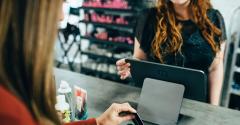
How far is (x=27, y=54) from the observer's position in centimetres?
74

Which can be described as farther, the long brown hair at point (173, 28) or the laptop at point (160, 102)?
the long brown hair at point (173, 28)

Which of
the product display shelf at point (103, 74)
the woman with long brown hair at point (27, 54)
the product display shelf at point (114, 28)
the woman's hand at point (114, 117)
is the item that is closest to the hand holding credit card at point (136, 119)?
the woman's hand at point (114, 117)

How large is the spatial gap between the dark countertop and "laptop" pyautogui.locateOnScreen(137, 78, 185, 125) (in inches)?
Answer: 4.2

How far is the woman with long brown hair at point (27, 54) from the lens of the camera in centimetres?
72

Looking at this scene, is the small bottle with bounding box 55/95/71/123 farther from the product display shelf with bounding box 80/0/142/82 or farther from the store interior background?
the product display shelf with bounding box 80/0/142/82

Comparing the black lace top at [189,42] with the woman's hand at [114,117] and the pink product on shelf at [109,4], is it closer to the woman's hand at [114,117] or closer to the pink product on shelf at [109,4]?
the woman's hand at [114,117]

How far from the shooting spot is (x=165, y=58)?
8.46 ft

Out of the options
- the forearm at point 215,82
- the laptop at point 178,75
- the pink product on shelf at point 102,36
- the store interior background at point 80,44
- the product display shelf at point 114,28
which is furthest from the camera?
Result: the pink product on shelf at point 102,36

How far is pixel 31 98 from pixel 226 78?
3.44m

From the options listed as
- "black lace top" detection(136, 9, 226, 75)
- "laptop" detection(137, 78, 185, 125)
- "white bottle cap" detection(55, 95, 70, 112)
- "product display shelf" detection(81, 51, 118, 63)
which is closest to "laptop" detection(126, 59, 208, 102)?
"laptop" detection(137, 78, 185, 125)

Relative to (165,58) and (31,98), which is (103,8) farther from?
(31,98)

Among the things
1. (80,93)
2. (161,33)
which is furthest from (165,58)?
(80,93)

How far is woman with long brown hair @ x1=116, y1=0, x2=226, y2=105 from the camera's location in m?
2.42

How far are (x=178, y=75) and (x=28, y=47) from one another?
2.99 ft
